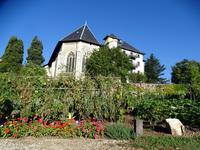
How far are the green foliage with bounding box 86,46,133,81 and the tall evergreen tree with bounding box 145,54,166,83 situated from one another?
25596 millimetres

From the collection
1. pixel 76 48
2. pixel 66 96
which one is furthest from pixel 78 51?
pixel 66 96

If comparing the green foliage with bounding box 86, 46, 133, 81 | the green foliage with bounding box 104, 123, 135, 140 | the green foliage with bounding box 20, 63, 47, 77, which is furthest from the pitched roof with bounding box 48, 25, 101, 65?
the green foliage with bounding box 104, 123, 135, 140

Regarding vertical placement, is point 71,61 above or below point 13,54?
below

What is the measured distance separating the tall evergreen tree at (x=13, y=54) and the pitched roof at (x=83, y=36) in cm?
977

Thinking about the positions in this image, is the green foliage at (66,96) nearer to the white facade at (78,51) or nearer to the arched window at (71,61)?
the white facade at (78,51)

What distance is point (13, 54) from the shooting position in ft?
118

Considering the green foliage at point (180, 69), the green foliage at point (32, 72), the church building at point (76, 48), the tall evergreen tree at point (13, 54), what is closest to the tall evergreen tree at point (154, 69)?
the green foliage at point (180, 69)

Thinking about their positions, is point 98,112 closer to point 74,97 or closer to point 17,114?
point 74,97

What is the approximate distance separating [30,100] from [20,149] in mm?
2954

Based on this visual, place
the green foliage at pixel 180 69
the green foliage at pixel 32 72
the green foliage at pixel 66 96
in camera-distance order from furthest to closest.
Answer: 1. the green foliage at pixel 180 69
2. the green foliage at pixel 32 72
3. the green foliage at pixel 66 96

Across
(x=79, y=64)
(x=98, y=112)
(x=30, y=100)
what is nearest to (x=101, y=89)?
(x=98, y=112)

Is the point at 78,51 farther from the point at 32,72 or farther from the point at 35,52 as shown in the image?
the point at 32,72

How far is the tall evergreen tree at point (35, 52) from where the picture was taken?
4250 centimetres

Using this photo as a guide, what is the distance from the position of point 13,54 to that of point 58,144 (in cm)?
3442
